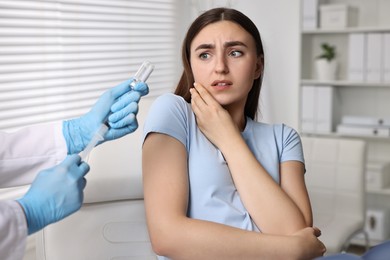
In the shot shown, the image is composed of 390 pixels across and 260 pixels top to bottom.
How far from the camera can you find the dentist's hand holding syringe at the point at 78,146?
1091 millimetres

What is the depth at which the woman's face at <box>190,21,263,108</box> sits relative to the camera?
151 cm

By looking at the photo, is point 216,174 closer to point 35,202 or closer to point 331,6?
point 35,202

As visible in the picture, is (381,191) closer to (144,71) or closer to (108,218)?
(108,218)

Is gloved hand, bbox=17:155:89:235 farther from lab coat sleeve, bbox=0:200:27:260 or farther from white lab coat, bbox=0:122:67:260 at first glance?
white lab coat, bbox=0:122:67:260

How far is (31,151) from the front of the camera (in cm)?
142

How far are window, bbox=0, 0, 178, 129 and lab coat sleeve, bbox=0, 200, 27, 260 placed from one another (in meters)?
1.59

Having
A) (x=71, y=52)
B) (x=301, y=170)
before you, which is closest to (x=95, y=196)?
(x=301, y=170)

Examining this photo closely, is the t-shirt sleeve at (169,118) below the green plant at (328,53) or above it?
below

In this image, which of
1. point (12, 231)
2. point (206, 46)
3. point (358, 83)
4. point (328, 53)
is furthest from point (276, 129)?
point (328, 53)

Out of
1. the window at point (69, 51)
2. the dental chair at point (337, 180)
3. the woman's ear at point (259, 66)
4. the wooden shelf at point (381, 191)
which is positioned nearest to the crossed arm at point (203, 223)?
the woman's ear at point (259, 66)

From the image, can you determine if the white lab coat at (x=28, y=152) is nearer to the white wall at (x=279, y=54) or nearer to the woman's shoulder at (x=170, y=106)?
the woman's shoulder at (x=170, y=106)

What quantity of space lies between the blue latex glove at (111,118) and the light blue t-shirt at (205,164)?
0.09m

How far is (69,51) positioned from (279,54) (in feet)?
5.35

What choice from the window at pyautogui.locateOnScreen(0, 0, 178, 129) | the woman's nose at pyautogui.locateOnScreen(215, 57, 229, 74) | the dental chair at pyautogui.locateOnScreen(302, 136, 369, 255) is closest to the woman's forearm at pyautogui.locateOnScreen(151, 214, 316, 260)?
the woman's nose at pyautogui.locateOnScreen(215, 57, 229, 74)
